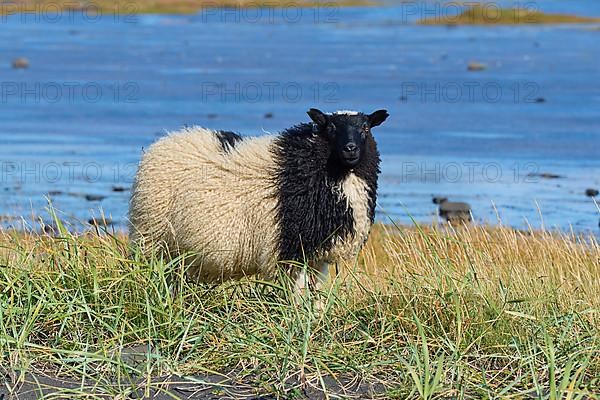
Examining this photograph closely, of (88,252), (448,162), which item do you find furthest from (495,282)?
(448,162)

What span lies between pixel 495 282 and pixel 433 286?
58 cm

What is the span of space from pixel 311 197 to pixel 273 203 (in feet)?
0.81

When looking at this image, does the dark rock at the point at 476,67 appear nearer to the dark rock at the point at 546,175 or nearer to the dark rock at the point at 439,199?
the dark rock at the point at 546,175

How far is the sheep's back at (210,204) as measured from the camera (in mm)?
8031

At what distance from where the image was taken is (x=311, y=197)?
8.01 m

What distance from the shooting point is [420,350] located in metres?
6.70

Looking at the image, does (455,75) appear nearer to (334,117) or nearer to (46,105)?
(46,105)

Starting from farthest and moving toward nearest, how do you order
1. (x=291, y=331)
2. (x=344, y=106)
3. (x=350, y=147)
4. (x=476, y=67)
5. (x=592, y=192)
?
(x=476, y=67), (x=344, y=106), (x=592, y=192), (x=350, y=147), (x=291, y=331)

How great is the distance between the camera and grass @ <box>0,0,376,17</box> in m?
74.1

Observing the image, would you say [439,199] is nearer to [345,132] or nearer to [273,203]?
[345,132]

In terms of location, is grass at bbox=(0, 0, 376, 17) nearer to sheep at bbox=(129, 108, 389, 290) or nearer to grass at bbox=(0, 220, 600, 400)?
sheep at bbox=(129, 108, 389, 290)

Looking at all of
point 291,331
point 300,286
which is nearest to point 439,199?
point 300,286

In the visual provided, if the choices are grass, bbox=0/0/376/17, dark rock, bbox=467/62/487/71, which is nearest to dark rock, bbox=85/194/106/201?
dark rock, bbox=467/62/487/71

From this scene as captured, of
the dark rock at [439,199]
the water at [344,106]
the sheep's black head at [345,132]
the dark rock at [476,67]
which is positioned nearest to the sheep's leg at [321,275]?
the sheep's black head at [345,132]
